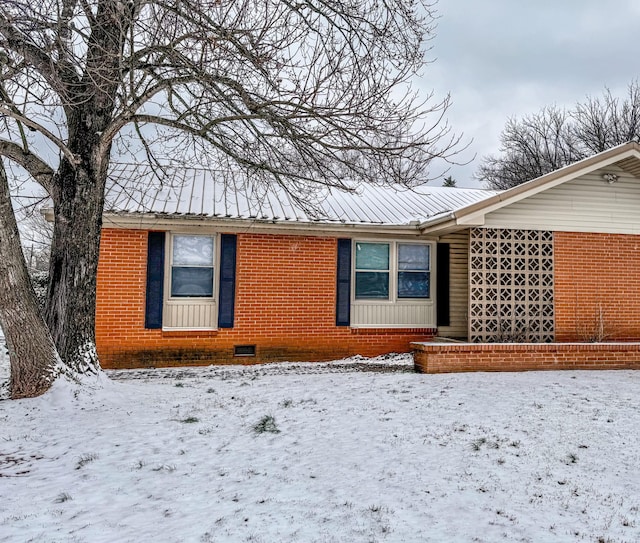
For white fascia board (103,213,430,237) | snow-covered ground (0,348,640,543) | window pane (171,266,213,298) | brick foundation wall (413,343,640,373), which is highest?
white fascia board (103,213,430,237)

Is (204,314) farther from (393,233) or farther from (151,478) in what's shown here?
(151,478)

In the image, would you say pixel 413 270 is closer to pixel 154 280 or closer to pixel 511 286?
pixel 511 286

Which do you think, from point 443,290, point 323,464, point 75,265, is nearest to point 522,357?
point 443,290

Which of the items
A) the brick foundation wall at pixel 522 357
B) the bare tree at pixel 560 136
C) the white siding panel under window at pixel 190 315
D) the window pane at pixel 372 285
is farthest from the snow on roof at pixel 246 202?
the bare tree at pixel 560 136

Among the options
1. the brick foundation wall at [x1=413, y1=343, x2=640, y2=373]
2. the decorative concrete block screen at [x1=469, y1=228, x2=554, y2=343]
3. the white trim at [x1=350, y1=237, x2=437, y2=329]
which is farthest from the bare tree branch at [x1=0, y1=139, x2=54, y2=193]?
the decorative concrete block screen at [x1=469, y1=228, x2=554, y2=343]

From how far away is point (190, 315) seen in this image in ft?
32.2

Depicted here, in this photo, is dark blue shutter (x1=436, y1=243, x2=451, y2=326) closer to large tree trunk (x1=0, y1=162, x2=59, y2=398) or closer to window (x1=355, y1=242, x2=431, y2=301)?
window (x1=355, y1=242, x2=431, y2=301)

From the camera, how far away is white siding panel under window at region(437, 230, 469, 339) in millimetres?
10922

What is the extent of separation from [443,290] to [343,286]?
2.30 m

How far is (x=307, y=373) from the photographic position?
886cm

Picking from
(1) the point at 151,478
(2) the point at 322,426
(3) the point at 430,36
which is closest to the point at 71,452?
(1) the point at 151,478

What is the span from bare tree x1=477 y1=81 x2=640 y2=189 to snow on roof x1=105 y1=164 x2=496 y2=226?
23206 millimetres

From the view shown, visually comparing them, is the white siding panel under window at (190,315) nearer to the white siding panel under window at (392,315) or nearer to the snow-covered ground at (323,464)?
the snow-covered ground at (323,464)

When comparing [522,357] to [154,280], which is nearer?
[522,357]
